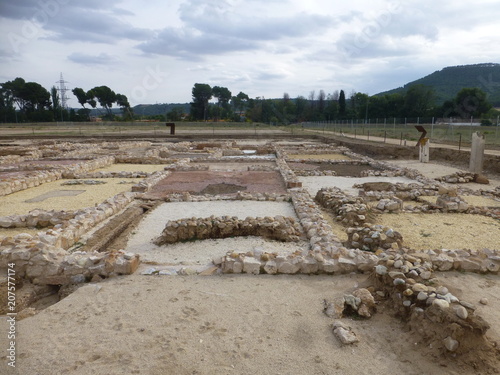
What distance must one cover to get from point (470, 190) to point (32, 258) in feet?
36.7

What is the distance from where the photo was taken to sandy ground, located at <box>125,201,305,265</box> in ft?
17.9

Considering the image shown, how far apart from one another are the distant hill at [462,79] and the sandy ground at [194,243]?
67.0 meters

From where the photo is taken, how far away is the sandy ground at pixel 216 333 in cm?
282

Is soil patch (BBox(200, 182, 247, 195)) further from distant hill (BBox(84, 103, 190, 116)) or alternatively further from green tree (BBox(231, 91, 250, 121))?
green tree (BBox(231, 91, 250, 121))

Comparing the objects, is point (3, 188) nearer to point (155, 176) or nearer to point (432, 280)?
point (155, 176)

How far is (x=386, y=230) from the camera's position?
18.3ft

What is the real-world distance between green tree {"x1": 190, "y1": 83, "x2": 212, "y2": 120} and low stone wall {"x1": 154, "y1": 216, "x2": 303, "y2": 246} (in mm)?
70888

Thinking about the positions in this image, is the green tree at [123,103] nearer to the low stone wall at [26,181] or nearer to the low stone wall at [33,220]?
the low stone wall at [26,181]

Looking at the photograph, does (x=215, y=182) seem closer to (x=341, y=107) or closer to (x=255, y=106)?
(x=341, y=107)

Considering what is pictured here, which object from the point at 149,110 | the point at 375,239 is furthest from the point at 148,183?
the point at 149,110

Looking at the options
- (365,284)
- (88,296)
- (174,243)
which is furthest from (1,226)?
(365,284)

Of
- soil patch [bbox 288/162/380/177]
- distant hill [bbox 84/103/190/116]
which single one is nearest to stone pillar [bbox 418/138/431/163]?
soil patch [bbox 288/162/380/177]

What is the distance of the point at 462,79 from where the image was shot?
76.2 meters

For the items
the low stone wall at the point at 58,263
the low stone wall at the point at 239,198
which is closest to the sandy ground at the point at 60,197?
the low stone wall at the point at 239,198
